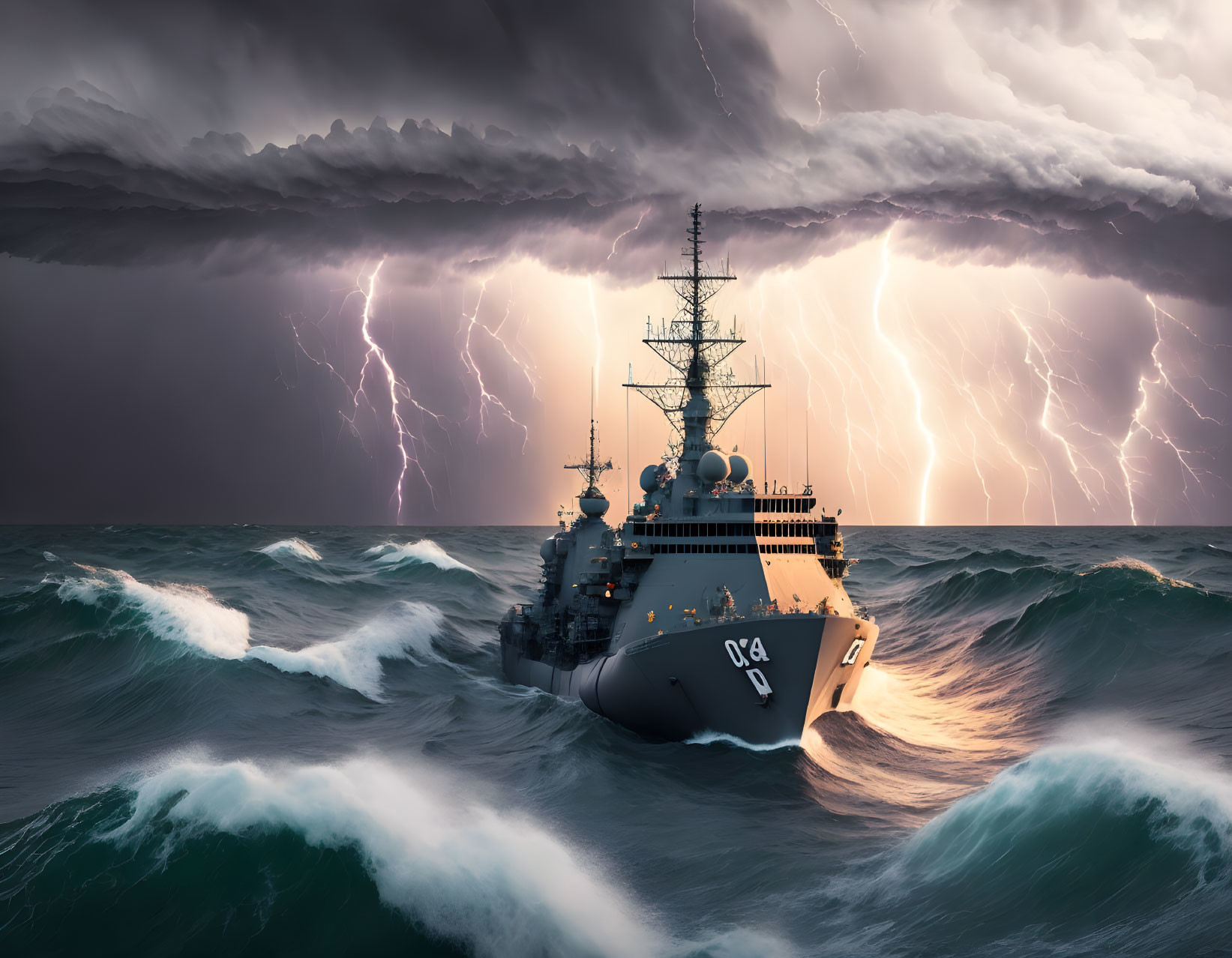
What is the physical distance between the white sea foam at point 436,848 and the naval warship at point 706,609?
7.11m

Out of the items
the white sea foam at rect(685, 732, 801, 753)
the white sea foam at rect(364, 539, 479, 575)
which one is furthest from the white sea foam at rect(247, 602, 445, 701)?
the white sea foam at rect(364, 539, 479, 575)

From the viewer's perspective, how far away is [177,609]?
41.8 meters

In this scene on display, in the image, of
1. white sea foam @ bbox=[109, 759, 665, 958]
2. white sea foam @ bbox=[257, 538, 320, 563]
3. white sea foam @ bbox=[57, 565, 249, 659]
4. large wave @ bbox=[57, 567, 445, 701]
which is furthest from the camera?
white sea foam @ bbox=[257, 538, 320, 563]

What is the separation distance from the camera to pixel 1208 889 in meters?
14.3

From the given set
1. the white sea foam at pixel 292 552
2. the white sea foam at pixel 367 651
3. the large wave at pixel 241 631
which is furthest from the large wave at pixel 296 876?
the white sea foam at pixel 292 552

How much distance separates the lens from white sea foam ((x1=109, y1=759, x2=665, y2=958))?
47.1 feet

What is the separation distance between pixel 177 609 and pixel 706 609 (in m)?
26.5

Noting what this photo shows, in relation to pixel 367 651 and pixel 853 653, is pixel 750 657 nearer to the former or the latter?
pixel 853 653

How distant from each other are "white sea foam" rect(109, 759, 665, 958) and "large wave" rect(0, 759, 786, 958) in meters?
0.03

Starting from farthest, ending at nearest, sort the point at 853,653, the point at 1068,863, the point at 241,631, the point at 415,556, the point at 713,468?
1. the point at 415,556
2. the point at 241,631
3. the point at 713,468
4. the point at 853,653
5. the point at 1068,863

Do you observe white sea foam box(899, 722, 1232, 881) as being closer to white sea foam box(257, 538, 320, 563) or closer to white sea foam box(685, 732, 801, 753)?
white sea foam box(685, 732, 801, 753)

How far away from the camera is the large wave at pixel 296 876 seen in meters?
14.4

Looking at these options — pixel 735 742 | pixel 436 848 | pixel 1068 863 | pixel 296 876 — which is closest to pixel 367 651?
pixel 735 742

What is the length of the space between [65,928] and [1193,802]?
60.0 ft
